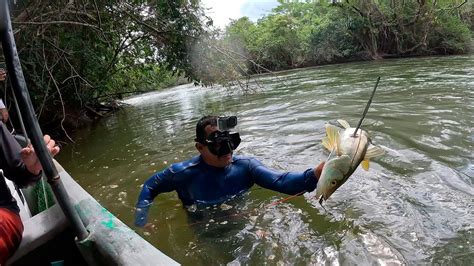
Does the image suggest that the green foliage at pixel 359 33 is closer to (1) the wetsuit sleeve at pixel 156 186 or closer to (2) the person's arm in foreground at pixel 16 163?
(1) the wetsuit sleeve at pixel 156 186

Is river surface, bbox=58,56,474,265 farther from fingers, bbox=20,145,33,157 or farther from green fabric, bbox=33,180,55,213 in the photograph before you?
fingers, bbox=20,145,33,157

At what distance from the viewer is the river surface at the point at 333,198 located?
319 centimetres

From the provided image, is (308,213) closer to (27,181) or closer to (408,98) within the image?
(27,181)

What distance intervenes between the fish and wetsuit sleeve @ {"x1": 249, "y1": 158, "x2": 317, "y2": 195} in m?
0.75

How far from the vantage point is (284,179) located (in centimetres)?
322

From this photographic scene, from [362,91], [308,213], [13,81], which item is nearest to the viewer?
[13,81]

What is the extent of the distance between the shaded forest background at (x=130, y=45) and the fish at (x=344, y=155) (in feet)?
13.7

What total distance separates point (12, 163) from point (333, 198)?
3.14 metres

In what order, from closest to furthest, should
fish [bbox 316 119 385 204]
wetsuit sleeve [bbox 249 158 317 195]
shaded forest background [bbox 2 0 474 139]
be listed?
1. fish [bbox 316 119 385 204]
2. wetsuit sleeve [bbox 249 158 317 195]
3. shaded forest background [bbox 2 0 474 139]

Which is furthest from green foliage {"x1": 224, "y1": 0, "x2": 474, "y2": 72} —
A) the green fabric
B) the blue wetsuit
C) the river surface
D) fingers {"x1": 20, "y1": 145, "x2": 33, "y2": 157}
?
fingers {"x1": 20, "y1": 145, "x2": 33, "y2": 157}

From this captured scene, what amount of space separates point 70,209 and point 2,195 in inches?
37.3

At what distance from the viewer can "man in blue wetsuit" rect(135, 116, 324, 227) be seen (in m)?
3.46

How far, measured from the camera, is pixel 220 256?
3.33 meters

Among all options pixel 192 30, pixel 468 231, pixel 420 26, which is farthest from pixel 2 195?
pixel 420 26
